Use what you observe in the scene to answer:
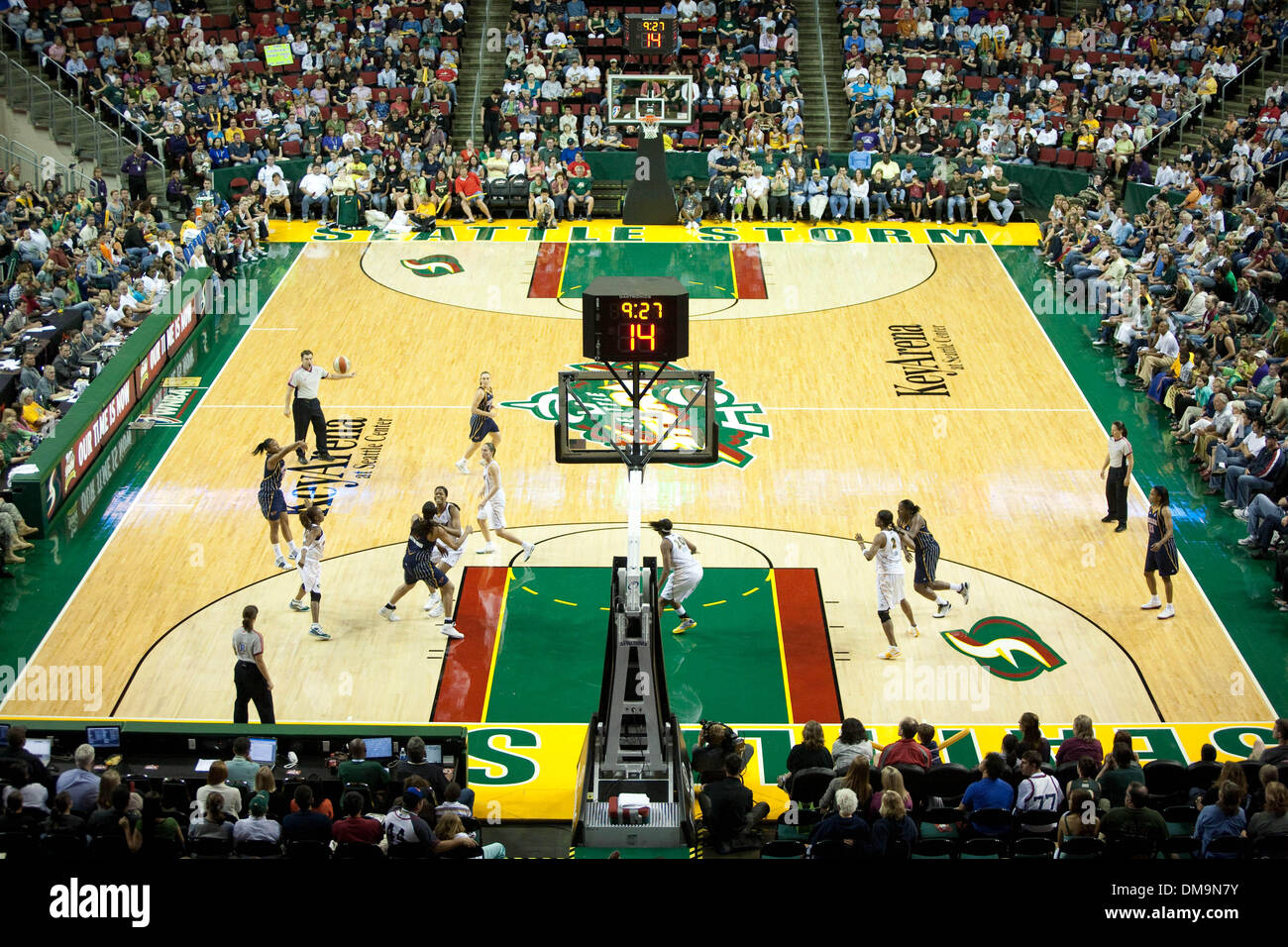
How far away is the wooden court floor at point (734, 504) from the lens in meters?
15.4

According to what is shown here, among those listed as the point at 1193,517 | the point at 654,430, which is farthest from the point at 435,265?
the point at 1193,517

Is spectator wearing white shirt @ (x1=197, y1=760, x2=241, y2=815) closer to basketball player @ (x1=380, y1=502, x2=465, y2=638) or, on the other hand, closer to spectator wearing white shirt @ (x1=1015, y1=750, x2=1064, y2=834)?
basketball player @ (x1=380, y1=502, x2=465, y2=638)

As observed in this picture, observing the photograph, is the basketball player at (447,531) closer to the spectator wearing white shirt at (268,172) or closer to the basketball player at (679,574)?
the basketball player at (679,574)

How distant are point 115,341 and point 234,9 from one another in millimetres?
18338

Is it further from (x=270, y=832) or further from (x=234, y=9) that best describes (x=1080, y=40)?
(x=270, y=832)

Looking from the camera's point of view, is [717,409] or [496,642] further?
[717,409]

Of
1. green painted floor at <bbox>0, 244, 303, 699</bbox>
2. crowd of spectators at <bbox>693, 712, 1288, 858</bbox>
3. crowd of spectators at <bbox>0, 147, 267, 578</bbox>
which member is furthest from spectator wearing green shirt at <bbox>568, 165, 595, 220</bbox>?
crowd of spectators at <bbox>693, 712, 1288, 858</bbox>

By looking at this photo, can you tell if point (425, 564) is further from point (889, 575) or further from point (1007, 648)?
point (1007, 648)

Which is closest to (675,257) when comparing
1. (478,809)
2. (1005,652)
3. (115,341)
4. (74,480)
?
(115,341)

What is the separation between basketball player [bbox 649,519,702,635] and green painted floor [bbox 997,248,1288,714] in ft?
16.4

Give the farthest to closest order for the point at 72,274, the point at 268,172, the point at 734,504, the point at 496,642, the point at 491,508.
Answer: the point at 268,172
the point at 72,274
the point at 734,504
the point at 491,508
the point at 496,642

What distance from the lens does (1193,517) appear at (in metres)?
19.1

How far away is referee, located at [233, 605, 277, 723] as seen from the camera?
1366 cm

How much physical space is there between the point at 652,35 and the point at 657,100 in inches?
52.2
